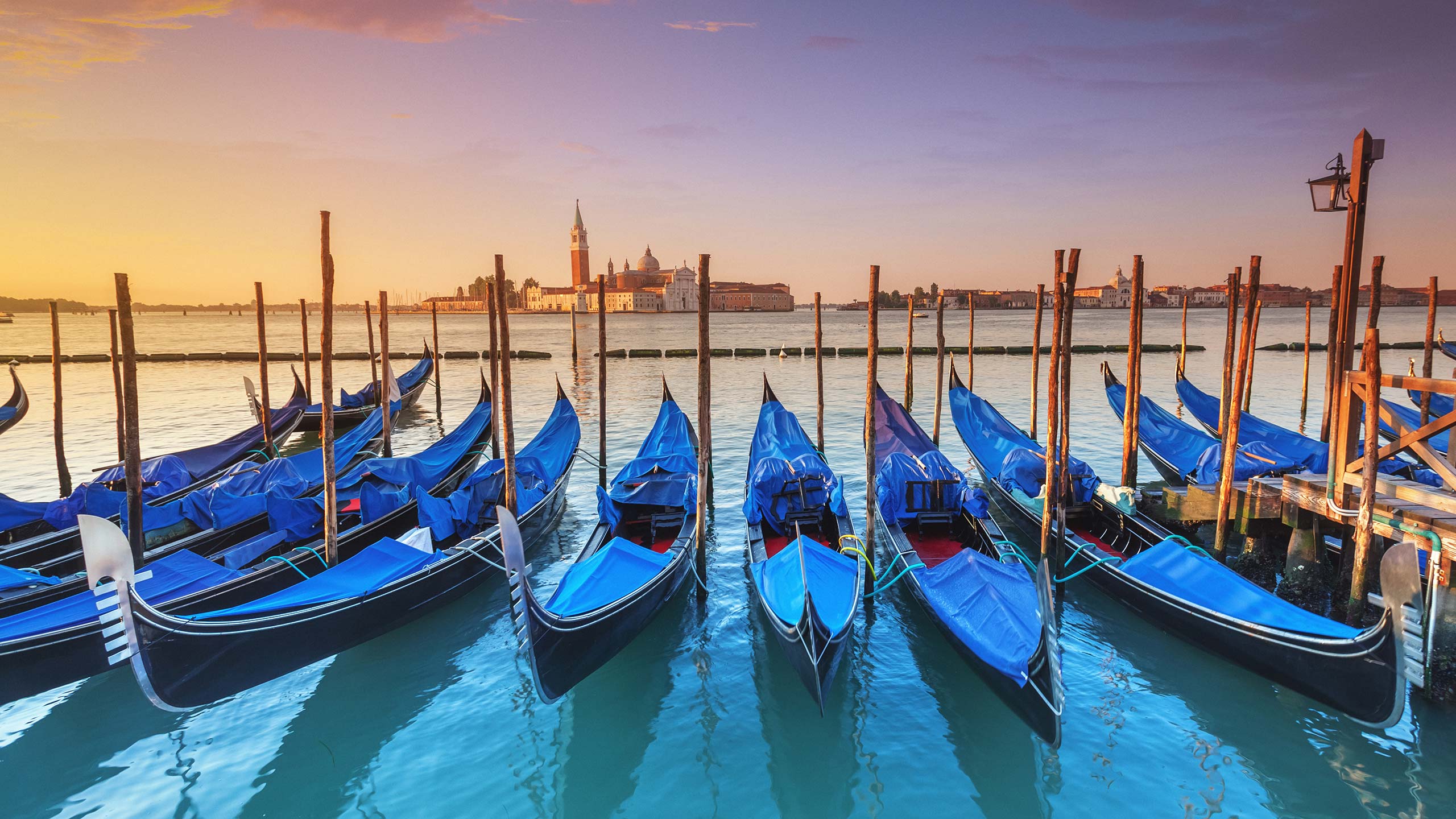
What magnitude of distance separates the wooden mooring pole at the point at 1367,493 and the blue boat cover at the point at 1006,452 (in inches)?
75.7

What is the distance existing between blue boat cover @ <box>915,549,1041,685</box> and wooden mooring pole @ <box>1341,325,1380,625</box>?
1.93 metres

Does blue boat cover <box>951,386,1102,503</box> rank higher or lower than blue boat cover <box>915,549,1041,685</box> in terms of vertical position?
higher

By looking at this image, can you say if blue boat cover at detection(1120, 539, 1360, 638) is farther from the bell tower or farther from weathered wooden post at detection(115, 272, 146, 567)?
the bell tower

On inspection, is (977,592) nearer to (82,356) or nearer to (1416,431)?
(1416,431)

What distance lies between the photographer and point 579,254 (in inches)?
3802

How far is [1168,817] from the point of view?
3.33 meters

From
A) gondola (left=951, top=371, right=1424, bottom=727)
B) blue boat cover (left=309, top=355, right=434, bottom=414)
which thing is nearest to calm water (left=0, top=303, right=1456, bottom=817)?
gondola (left=951, top=371, right=1424, bottom=727)

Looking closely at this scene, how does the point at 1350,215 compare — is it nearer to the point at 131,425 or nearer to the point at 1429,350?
the point at 1429,350

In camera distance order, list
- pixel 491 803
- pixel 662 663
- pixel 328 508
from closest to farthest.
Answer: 1. pixel 491 803
2. pixel 662 663
3. pixel 328 508

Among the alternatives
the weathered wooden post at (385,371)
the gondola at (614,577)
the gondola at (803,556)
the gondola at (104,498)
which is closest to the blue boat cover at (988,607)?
the gondola at (803,556)

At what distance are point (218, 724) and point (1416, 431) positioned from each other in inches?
292

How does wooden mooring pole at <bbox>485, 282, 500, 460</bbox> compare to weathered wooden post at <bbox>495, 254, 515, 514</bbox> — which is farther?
wooden mooring pole at <bbox>485, 282, 500, 460</bbox>

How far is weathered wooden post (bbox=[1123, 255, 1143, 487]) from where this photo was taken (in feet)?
22.2

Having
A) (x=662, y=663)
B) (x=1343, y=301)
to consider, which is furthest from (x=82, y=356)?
(x=1343, y=301)
